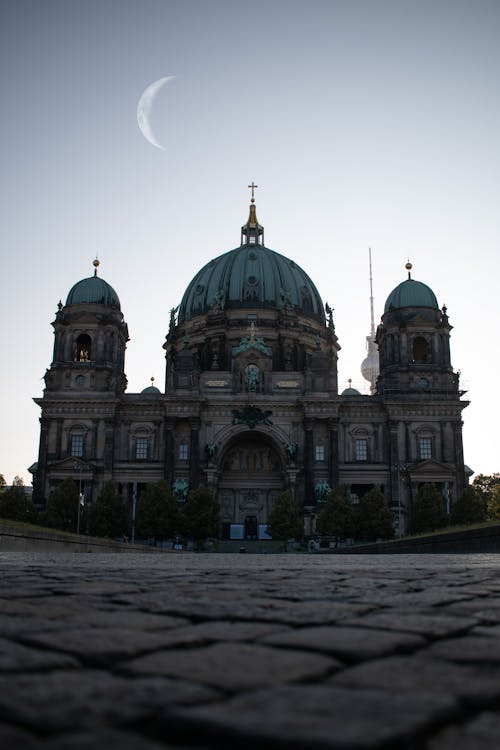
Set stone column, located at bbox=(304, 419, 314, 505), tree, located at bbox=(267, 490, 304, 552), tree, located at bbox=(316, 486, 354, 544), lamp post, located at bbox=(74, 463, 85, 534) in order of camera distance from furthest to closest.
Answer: stone column, located at bbox=(304, 419, 314, 505) → tree, located at bbox=(267, 490, 304, 552) → tree, located at bbox=(316, 486, 354, 544) → lamp post, located at bbox=(74, 463, 85, 534)

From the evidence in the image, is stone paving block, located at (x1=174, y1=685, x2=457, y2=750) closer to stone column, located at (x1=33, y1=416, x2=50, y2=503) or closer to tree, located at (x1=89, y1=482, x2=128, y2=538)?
tree, located at (x1=89, y1=482, x2=128, y2=538)

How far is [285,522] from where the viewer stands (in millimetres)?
61719

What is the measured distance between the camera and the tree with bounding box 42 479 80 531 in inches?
2362

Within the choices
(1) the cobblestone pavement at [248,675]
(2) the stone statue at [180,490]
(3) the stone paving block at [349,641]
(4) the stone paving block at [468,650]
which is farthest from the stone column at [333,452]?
(4) the stone paving block at [468,650]

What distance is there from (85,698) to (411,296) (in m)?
74.4

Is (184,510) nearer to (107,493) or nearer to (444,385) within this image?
(107,493)

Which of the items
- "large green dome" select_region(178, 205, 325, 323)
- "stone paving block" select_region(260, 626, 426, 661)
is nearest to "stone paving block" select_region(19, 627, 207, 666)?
"stone paving block" select_region(260, 626, 426, 661)

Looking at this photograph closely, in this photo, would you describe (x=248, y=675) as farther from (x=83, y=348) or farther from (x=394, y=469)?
(x=83, y=348)

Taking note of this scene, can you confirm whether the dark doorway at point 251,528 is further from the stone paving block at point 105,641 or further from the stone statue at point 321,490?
the stone paving block at point 105,641

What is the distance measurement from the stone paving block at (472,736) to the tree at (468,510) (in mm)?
59917

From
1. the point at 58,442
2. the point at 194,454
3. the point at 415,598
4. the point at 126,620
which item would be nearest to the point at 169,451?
the point at 194,454

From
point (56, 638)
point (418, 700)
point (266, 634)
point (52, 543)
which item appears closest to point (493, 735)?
point (418, 700)

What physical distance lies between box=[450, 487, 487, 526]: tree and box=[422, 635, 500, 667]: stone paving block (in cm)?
5857

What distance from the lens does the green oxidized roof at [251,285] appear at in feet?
266
